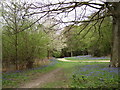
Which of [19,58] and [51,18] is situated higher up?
[51,18]

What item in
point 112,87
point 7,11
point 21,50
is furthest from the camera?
point 21,50

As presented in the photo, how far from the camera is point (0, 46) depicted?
9.12 m

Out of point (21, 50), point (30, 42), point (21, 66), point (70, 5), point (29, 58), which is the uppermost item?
point (70, 5)

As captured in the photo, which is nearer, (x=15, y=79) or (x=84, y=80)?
(x=84, y=80)

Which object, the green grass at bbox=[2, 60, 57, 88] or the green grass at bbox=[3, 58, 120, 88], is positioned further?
the green grass at bbox=[2, 60, 57, 88]

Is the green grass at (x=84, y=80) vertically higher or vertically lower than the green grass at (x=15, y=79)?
higher

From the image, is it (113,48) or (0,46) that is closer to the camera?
(113,48)

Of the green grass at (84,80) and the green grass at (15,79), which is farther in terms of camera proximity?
the green grass at (15,79)

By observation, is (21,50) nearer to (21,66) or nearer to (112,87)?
(21,66)

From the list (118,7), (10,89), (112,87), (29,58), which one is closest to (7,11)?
(29,58)

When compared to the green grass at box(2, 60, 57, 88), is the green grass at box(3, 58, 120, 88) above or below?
above

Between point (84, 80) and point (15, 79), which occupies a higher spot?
point (84, 80)

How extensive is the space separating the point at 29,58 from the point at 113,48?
7.84m

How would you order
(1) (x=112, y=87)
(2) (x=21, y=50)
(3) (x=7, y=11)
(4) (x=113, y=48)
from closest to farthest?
(1) (x=112, y=87)
(4) (x=113, y=48)
(3) (x=7, y=11)
(2) (x=21, y=50)
